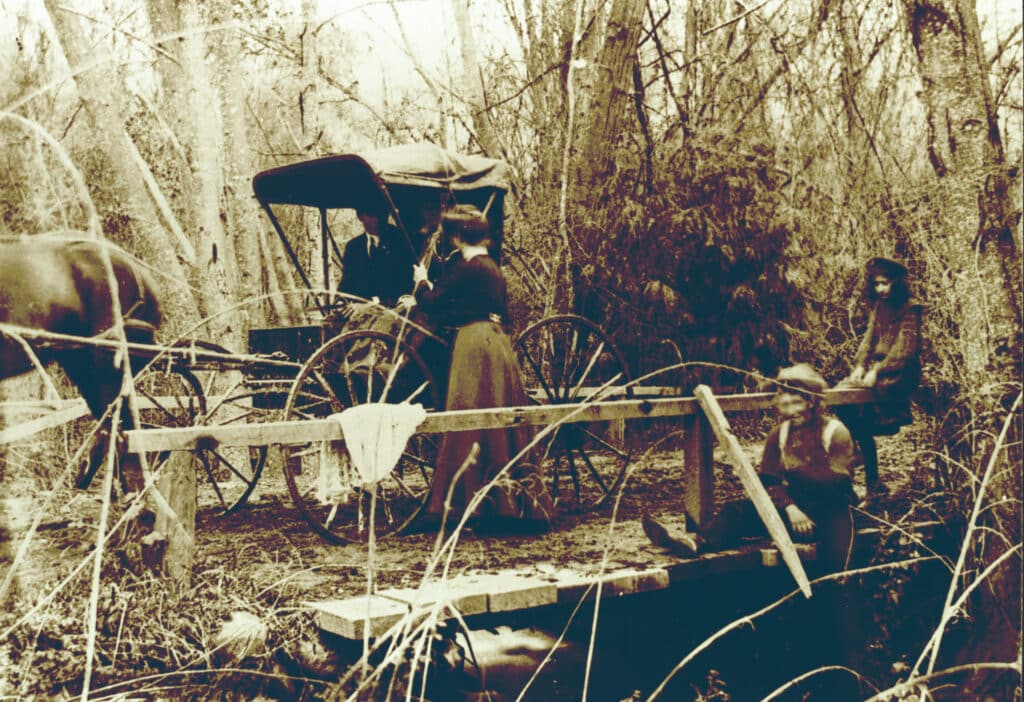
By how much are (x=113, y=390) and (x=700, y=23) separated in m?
7.14

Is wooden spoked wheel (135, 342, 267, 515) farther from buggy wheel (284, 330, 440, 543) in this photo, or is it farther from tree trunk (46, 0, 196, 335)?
tree trunk (46, 0, 196, 335)

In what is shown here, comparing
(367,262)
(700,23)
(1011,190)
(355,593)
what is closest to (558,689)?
(355,593)

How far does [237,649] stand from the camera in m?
4.53

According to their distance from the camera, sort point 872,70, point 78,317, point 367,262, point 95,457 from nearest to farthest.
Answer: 1. point 78,317
2. point 95,457
3. point 367,262
4. point 872,70

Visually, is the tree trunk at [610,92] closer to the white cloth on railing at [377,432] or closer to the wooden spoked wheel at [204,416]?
the wooden spoked wheel at [204,416]

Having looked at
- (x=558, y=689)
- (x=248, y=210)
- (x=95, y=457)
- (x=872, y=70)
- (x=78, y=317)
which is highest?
(x=872, y=70)

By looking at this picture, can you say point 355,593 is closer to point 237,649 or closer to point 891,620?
point 237,649

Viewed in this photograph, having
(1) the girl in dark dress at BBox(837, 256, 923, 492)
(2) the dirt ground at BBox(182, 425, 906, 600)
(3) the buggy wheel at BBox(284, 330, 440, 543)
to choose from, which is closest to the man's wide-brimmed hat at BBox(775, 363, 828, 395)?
(2) the dirt ground at BBox(182, 425, 906, 600)

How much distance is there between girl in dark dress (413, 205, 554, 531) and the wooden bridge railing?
55 centimetres

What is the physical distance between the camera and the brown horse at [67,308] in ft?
18.1

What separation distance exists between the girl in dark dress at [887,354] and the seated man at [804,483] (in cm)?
99

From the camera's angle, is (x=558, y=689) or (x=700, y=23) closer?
(x=558, y=689)

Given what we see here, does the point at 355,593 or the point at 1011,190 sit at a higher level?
the point at 1011,190

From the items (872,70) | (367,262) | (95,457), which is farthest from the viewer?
(872,70)
